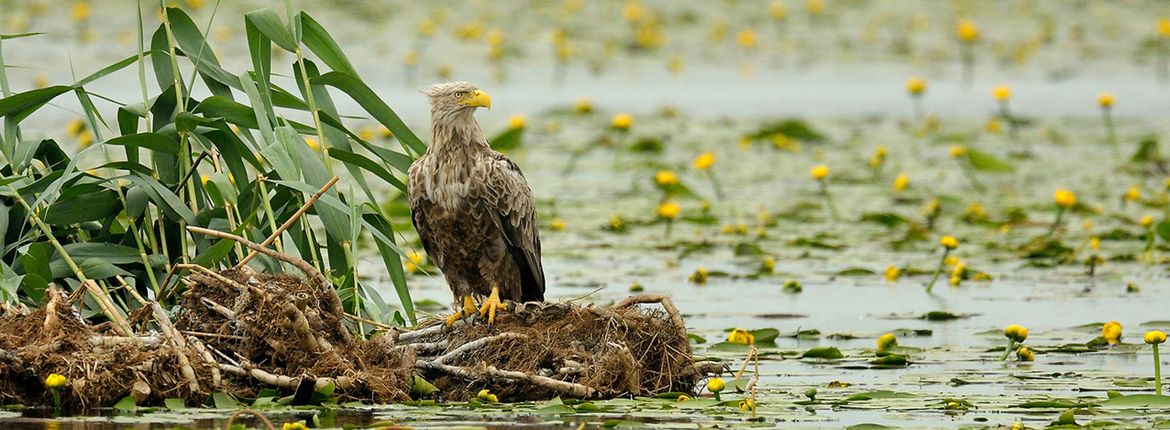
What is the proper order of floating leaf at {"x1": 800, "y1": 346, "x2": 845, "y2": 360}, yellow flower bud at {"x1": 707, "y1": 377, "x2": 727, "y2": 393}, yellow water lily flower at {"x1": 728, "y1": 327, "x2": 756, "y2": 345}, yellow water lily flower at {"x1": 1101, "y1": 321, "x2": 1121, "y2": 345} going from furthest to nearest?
yellow water lily flower at {"x1": 728, "y1": 327, "x2": 756, "y2": 345}, floating leaf at {"x1": 800, "y1": 346, "x2": 845, "y2": 360}, yellow water lily flower at {"x1": 1101, "y1": 321, "x2": 1121, "y2": 345}, yellow flower bud at {"x1": 707, "y1": 377, "x2": 727, "y2": 393}

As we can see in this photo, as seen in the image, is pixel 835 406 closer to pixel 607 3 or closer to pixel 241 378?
pixel 241 378

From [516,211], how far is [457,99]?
0.44 meters

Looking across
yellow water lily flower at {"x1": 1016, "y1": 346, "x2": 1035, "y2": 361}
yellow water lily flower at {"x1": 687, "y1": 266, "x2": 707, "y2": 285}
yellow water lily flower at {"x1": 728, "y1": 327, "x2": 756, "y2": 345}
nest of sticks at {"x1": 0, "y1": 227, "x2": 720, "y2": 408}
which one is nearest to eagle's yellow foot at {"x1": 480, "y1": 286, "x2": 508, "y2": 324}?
nest of sticks at {"x1": 0, "y1": 227, "x2": 720, "y2": 408}

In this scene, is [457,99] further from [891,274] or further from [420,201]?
[891,274]

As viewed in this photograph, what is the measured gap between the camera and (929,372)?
20.7ft

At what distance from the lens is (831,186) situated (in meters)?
12.4

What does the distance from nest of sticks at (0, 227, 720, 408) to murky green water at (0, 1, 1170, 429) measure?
17 centimetres

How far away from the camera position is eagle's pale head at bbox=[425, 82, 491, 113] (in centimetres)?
612

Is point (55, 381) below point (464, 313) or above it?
below

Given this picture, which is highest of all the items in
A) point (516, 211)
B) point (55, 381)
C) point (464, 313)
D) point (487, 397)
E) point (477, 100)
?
point (477, 100)

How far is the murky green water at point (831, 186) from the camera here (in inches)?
229

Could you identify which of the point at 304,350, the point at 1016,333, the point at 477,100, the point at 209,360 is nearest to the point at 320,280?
the point at 304,350

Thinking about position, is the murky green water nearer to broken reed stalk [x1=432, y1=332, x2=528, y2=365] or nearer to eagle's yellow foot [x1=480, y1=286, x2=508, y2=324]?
broken reed stalk [x1=432, y1=332, x2=528, y2=365]

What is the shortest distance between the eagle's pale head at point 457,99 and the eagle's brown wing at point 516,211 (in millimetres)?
196
